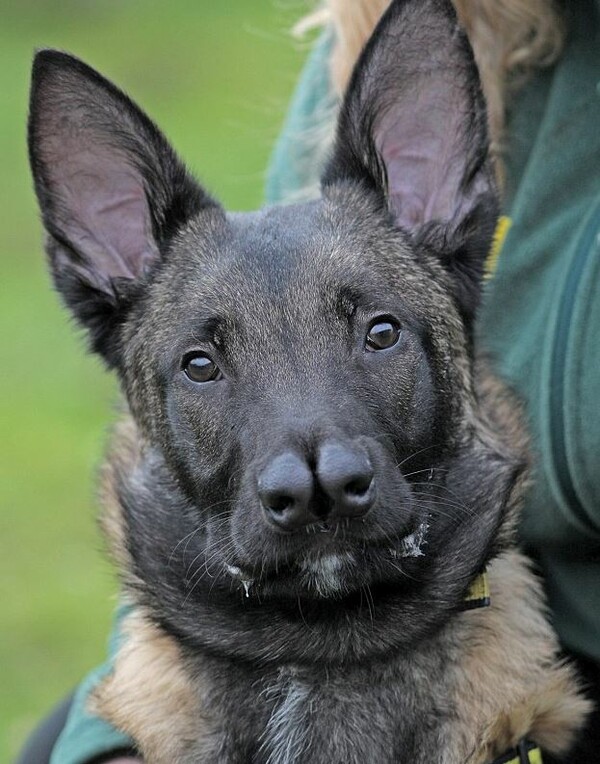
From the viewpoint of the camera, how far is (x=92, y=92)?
13.1ft

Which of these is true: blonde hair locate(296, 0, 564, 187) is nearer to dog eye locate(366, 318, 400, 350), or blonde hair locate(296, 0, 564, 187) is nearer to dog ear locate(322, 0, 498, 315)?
dog ear locate(322, 0, 498, 315)

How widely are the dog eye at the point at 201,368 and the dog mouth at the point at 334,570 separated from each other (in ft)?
1.70

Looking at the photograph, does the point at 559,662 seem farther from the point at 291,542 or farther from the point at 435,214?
the point at 435,214

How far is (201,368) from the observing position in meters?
3.83

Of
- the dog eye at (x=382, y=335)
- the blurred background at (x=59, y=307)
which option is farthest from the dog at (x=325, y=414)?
the blurred background at (x=59, y=307)

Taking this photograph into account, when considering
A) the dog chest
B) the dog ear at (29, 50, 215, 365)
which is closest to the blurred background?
the dog ear at (29, 50, 215, 365)

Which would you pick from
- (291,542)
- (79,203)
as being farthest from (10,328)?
(291,542)

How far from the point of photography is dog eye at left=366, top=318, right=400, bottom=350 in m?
3.76

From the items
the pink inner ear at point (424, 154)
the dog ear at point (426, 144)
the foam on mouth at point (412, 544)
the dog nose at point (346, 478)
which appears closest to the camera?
the dog nose at point (346, 478)

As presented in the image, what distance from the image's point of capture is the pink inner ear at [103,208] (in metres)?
4.08

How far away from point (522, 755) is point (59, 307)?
205cm

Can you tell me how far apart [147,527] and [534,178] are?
5.27 feet

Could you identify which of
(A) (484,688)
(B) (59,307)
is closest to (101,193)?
(B) (59,307)

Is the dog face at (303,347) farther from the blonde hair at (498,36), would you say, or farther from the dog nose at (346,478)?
the blonde hair at (498,36)
